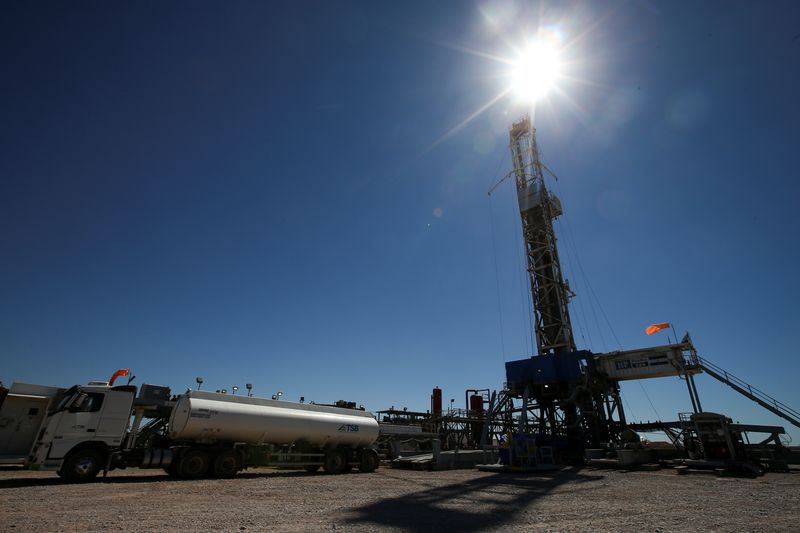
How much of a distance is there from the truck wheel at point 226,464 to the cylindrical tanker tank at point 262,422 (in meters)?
0.67

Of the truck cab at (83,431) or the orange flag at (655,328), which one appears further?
the orange flag at (655,328)

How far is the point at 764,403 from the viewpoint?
84.8ft

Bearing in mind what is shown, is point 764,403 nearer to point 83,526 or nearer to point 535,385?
point 535,385

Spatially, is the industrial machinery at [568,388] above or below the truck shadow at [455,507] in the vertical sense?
above

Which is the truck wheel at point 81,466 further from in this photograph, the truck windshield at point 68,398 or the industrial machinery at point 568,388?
the industrial machinery at point 568,388

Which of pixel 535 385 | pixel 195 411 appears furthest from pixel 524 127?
pixel 195 411

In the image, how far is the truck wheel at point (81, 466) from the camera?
14286mm

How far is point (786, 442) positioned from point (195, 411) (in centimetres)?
3176

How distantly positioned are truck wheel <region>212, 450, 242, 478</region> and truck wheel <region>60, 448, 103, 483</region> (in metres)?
4.07

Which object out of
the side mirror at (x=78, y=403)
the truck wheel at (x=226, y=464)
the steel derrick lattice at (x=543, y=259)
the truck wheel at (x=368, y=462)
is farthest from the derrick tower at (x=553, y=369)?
the side mirror at (x=78, y=403)

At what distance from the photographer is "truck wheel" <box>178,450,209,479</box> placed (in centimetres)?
1606

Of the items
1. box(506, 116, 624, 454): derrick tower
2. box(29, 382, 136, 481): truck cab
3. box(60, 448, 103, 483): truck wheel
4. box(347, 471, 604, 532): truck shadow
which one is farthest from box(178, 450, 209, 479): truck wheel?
box(506, 116, 624, 454): derrick tower

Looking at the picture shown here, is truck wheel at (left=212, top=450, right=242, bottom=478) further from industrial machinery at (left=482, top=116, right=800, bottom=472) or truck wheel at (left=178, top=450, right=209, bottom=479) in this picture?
industrial machinery at (left=482, top=116, right=800, bottom=472)

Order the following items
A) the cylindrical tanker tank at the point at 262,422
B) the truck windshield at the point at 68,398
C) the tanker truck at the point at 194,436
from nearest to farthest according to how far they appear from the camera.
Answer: the tanker truck at the point at 194,436, the truck windshield at the point at 68,398, the cylindrical tanker tank at the point at 262,422
